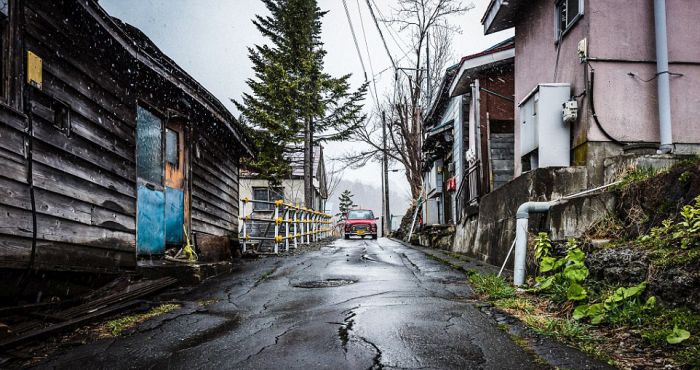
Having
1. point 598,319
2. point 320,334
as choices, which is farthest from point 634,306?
point 320,334

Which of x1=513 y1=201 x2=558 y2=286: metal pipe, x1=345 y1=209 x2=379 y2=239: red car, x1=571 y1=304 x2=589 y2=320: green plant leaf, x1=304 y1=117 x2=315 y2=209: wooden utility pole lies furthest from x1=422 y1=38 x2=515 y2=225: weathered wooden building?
x1=345 y1=209 x2=379 y2=239: red car

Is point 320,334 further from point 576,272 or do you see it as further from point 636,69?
point 636,69

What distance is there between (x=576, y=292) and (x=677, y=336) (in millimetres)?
1087

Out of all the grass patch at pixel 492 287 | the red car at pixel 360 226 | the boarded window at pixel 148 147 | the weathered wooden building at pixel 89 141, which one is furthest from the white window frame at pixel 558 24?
the red car at pixel 360 226

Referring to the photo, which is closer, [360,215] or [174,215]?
[174,215]

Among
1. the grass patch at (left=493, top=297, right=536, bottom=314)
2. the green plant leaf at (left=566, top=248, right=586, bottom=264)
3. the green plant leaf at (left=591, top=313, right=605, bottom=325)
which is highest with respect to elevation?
the green plant leaf at (left=566, top=248, right=586, bottom=264)

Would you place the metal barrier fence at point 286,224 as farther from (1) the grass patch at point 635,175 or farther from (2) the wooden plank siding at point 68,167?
(1) the grass patch at point 635,175

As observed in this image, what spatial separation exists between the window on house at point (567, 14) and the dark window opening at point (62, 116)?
7069mm

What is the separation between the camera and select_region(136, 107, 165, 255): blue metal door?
22.7ft

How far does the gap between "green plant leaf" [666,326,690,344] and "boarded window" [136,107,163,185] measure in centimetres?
694

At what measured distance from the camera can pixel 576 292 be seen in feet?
12.1

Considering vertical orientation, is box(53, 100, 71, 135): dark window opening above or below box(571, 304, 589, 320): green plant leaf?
above

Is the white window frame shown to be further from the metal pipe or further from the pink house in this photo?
the metal pipe

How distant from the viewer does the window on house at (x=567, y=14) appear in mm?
6703
